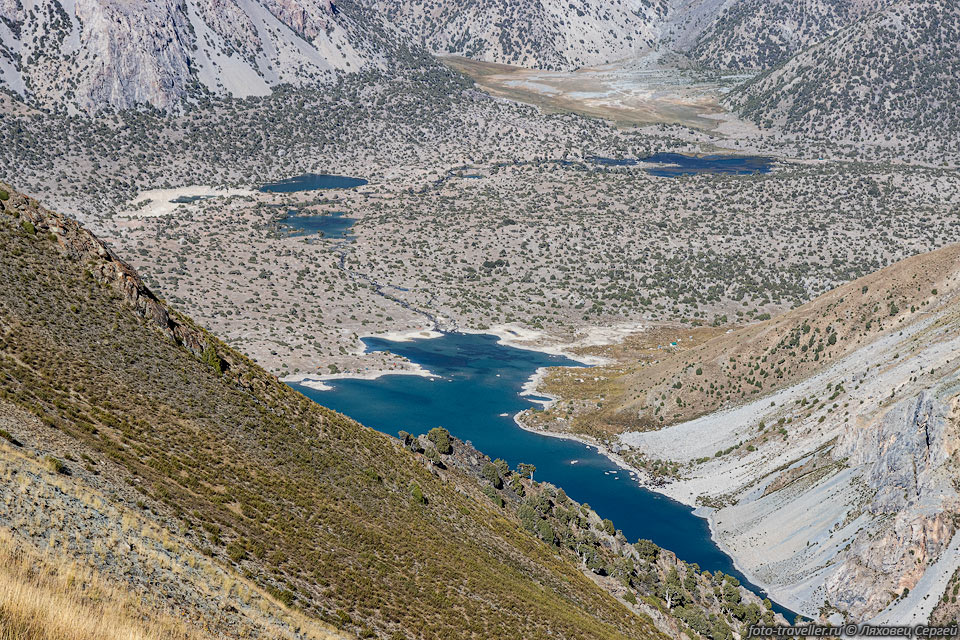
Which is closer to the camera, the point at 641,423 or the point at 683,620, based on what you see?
the point at 683,620

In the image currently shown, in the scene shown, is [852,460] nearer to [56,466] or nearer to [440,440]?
[440,440]

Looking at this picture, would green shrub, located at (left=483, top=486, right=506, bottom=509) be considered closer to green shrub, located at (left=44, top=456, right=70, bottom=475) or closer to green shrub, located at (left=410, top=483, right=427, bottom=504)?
green shrub, located at (left=410, top=483, right=427, bottom=504)

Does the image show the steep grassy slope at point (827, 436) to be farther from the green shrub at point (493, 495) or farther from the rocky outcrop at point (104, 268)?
the rocky outcrop at point (104, 268)

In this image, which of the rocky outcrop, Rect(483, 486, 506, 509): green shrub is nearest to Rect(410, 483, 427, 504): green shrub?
the rocky outcrop

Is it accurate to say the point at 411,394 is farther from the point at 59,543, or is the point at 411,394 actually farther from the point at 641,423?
the point at 59,543

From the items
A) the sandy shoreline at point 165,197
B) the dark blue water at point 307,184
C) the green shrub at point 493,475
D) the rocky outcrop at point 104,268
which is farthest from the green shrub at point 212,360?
the dark blue water at point 307,184

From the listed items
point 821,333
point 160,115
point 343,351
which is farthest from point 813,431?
point 160,115
